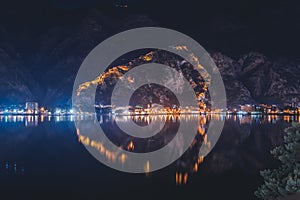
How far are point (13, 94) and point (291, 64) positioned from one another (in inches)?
4075

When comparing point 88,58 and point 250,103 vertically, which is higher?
point 88,58

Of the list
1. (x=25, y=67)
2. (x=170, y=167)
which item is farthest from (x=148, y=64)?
(x=170, y=167)

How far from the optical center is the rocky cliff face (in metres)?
114

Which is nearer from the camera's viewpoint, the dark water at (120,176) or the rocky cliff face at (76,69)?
the dark water at (120,176)

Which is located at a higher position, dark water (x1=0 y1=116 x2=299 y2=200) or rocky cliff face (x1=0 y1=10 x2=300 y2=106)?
rocky cliff face (x1=0 y1=10 x2=300 y2=106)

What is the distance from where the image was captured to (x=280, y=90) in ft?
383

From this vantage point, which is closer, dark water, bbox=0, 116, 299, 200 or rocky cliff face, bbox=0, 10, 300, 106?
dark water, bbox=0, 116, 299, 200

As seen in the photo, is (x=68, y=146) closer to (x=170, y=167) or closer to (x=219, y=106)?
(x=170, y=167)

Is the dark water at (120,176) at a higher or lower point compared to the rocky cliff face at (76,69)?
lower

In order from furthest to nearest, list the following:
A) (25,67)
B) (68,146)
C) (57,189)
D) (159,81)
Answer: (25,67), (159,81), (68,146), (57,189)

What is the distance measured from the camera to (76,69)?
124m

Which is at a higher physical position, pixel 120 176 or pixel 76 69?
pixel 76 69

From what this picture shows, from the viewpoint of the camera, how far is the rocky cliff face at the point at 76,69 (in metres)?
114

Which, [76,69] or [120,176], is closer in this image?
[120,176]
